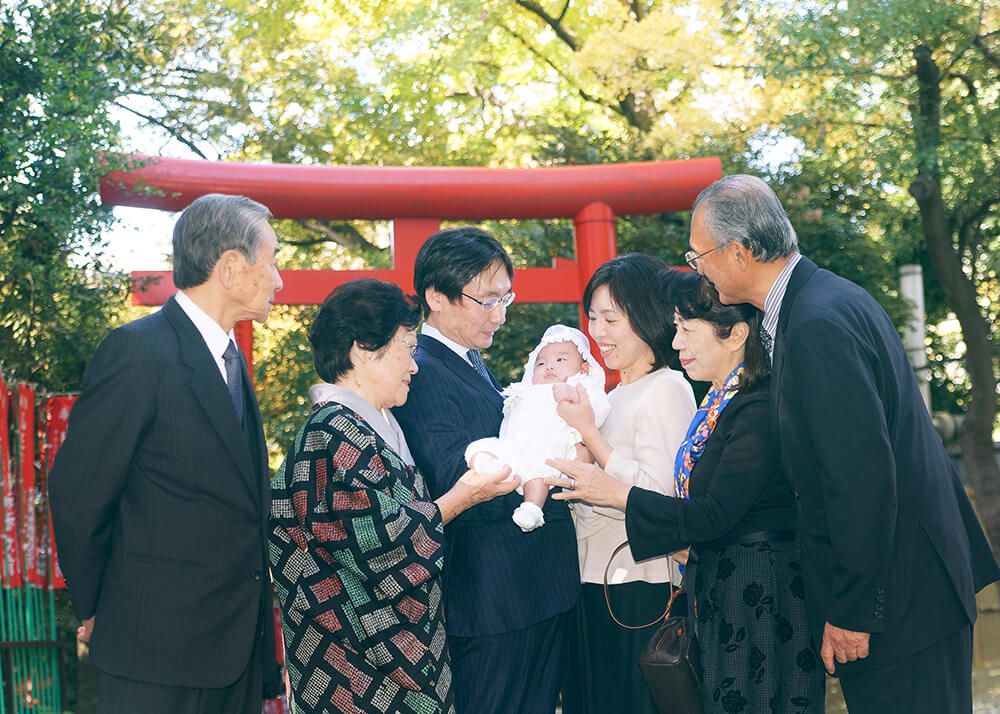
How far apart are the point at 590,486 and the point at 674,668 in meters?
0.50

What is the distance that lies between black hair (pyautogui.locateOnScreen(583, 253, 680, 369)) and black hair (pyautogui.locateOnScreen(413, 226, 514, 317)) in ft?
1.06

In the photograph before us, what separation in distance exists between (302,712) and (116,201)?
338cm

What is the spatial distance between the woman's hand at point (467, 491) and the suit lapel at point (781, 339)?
67cm

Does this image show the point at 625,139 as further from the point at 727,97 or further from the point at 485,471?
the point at 485,471

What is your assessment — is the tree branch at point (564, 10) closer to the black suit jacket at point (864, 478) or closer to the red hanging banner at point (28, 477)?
the red hanging banner at point (28, 477)

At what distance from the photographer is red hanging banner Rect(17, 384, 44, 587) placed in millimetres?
4789

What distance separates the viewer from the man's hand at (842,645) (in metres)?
2.34

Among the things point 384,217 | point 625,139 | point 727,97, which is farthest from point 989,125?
point 384,217

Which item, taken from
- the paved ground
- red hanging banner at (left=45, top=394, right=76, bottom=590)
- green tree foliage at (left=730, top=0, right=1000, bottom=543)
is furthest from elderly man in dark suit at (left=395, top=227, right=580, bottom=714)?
green tree foliage at (left=730, top=0, right=1000, bottom=543)

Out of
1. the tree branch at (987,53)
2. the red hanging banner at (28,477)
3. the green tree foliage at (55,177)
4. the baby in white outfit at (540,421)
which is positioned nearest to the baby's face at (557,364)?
the baby in white outfit at (540,421)

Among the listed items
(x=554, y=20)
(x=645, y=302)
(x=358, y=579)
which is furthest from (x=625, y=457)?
(x=554, y=20)

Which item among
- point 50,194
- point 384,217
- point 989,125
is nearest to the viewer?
point 50,194

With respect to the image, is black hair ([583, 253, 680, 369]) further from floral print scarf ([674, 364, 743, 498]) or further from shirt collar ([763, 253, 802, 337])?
shirt collar ([763, 253, 802, 337])

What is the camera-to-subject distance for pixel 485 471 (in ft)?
8.52
